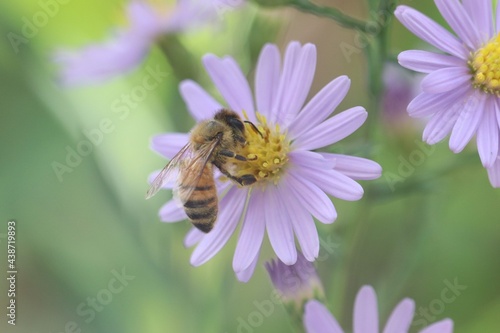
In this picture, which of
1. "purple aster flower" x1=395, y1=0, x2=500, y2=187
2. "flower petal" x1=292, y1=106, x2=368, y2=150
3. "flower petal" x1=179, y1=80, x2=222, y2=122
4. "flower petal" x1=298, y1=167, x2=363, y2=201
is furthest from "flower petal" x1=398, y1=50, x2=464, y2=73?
"flower petal" x1=179, y1=80, x2=222, y2=122

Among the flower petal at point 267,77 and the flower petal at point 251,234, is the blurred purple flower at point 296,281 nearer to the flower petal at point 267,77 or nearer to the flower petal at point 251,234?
the flower petal at point 251,234

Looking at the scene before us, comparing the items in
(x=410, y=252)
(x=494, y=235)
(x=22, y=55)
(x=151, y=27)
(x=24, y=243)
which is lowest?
(x=494, y=235)

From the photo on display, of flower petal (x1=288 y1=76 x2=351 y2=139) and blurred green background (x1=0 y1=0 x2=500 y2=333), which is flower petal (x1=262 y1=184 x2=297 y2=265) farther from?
blurred green background (x1=0 y1=0 x2=500 y2=333)

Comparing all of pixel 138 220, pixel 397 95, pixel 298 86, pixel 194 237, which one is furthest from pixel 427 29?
pixel 138 220

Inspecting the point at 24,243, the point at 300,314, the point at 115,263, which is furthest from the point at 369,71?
the point at 24,243

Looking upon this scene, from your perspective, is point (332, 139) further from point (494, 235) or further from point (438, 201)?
point (494, 235)

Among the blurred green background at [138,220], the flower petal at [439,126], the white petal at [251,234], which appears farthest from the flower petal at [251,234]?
the blurred green background at [138,220]
